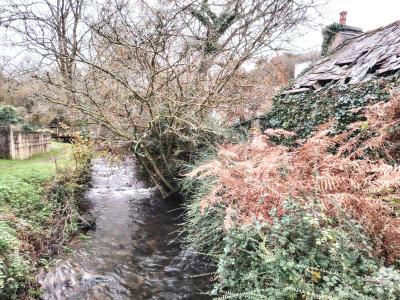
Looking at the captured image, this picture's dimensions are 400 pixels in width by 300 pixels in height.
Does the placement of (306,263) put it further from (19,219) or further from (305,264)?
(19,219)

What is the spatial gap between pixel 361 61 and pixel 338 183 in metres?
6.07

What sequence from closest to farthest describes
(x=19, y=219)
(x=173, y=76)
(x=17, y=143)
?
(x=19, y=219) → (x=173, y=76) → (x=17, y=143)

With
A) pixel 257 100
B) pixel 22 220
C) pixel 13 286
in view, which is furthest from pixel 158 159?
pixel 13 286

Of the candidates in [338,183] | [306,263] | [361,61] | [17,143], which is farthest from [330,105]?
[17,143]

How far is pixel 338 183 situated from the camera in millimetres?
3920

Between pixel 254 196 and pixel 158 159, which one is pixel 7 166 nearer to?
pixel 158 159

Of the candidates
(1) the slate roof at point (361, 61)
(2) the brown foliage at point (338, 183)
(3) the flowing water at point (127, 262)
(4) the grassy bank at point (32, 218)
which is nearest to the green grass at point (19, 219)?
(4) the grassy bank at point (32, 218)

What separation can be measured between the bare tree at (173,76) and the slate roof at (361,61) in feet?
5.55

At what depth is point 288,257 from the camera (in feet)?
8.84

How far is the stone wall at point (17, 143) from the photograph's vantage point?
1030 cm

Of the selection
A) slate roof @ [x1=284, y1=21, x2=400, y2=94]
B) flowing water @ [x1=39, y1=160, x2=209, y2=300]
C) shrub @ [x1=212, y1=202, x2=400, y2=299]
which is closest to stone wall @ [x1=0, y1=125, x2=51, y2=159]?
flowing water @ [x1=39, y1=160, x2=209, y2=300]

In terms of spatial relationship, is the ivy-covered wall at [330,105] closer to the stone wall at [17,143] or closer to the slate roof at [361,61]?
the slate roof at [361,61]

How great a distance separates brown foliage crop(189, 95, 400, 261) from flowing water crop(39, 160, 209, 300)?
163 cm

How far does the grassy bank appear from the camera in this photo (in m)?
4.30
